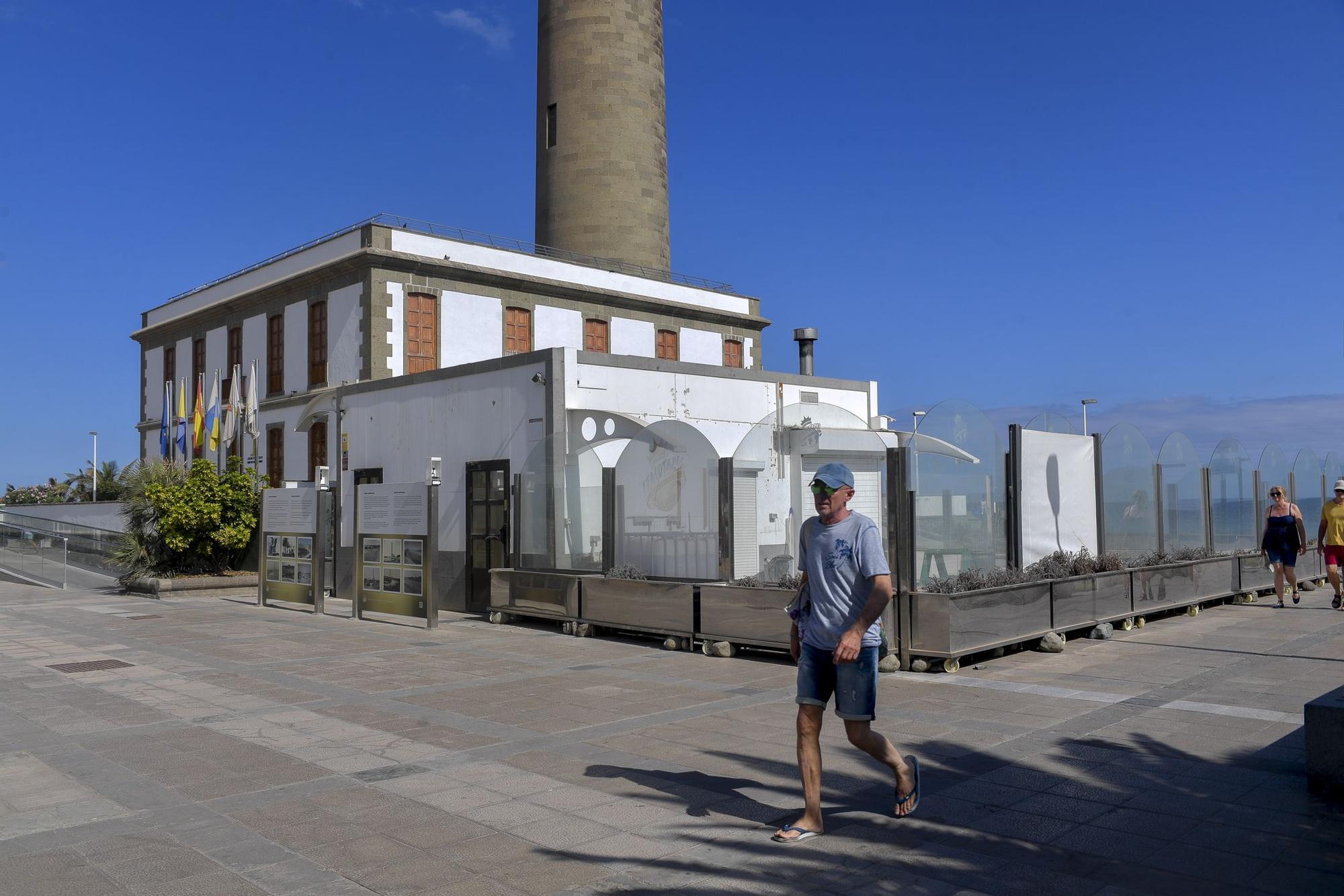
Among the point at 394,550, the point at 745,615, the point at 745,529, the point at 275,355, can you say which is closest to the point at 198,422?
the point at 275,355

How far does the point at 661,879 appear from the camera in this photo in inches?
180

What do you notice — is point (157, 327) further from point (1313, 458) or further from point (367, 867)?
point (367, 867)

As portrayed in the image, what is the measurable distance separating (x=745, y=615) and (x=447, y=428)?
8368mm

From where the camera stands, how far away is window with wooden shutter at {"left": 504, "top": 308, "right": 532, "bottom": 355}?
3014 cm

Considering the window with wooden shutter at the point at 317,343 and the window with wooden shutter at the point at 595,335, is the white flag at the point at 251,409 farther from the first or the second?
the window with wooden shutter at the point at 595,335

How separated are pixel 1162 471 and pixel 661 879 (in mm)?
13088

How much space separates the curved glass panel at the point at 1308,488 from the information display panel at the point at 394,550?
49.0ft

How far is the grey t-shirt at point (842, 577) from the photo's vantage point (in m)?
5.11

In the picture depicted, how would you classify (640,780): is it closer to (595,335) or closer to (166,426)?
(595,335)

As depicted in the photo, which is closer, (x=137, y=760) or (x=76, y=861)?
(x=76, y=861)

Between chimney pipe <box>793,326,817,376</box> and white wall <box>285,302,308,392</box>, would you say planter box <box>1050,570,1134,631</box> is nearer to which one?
chimney pipe <box>793,326,817,376</box>

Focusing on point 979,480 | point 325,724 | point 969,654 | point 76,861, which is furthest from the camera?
point 979,480

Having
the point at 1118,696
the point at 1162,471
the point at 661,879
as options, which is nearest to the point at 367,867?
the point at 661,879

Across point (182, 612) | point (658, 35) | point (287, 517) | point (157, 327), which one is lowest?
point (182, 612)
